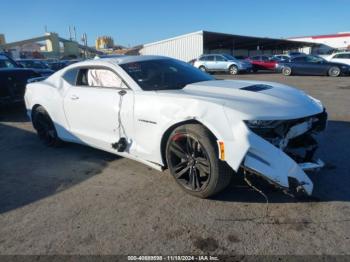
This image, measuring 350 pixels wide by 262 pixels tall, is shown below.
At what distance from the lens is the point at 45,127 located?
543 cm

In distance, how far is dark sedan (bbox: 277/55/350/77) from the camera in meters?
19.5

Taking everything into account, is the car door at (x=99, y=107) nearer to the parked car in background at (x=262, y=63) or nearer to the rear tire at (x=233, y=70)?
the rear tire at (x=233, y=70)

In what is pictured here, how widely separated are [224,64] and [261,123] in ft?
72.9

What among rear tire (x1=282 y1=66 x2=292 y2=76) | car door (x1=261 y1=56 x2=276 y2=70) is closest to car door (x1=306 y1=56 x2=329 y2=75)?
rear tire (x1=282 y1=66 x2=292 y2=76)

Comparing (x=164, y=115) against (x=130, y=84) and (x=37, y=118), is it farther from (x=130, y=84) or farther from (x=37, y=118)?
(x=37, y=118)

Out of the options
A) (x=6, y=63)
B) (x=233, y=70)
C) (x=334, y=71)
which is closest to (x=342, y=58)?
(x=334, y=71)

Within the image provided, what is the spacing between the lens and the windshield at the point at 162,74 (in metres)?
3.97

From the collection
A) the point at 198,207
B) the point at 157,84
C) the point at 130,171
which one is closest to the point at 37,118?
Answer: the point at 130,171

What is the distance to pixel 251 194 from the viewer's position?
3.43 meters

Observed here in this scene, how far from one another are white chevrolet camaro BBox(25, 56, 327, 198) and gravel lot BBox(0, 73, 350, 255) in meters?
0.30

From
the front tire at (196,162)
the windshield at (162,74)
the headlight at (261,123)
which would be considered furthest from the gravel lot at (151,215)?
the windshield at (162,74)

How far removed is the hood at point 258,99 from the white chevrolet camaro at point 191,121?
0.03ft

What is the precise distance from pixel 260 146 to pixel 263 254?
0.91 meters

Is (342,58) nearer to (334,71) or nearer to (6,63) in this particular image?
(334,71)
